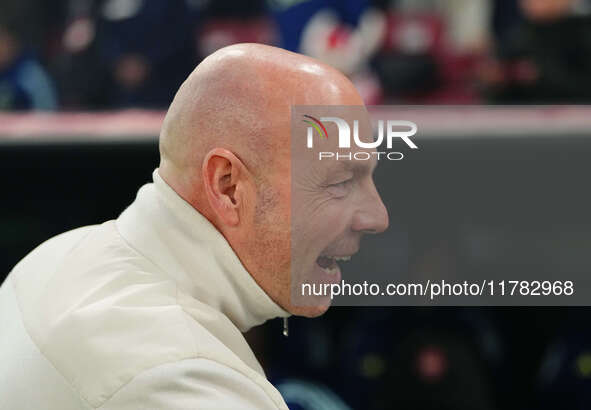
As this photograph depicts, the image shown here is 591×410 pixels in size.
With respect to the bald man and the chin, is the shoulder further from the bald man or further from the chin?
the chin

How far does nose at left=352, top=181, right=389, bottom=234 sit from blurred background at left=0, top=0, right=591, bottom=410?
1.24 ft

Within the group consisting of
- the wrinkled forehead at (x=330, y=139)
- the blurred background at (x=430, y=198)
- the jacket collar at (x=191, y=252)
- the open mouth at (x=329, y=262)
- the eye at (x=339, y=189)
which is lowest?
A: the blurred background at (x=430, y=198)

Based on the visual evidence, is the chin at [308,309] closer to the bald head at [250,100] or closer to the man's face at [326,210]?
the man's face at [326,210]

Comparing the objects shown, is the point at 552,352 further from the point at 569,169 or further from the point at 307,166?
the point at 307,166

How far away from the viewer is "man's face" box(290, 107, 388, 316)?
0.95m

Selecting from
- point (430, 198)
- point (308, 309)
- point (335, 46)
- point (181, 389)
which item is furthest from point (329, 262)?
point (335, 46)

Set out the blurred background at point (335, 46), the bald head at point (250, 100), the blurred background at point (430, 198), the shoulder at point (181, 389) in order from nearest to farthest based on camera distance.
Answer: the shoulder at point (181, 389)
the bald head at point (250, 100)
the blurred background at point (430, 198)
the blurred background at point (335, 46)

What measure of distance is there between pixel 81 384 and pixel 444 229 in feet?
2.92

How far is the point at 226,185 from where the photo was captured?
93 centimetres

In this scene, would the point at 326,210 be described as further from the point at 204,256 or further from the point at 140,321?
the point at 140,321

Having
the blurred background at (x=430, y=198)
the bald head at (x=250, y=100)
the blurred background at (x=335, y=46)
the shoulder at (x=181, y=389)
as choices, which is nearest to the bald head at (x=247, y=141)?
the bald head at (x=250, y=100)

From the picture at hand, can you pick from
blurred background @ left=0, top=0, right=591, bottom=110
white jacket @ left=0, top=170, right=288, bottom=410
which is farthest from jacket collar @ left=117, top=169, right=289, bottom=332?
blurred background @ left=0, top=0, right=591, bottom=110

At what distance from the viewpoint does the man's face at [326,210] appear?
95cm

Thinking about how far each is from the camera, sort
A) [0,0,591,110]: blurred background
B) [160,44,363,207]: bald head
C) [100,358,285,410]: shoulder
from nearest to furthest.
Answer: [100,358,285,410]: shoulder → [160,44,363,207]: bald head → [0,0,591,110]: blurred background
